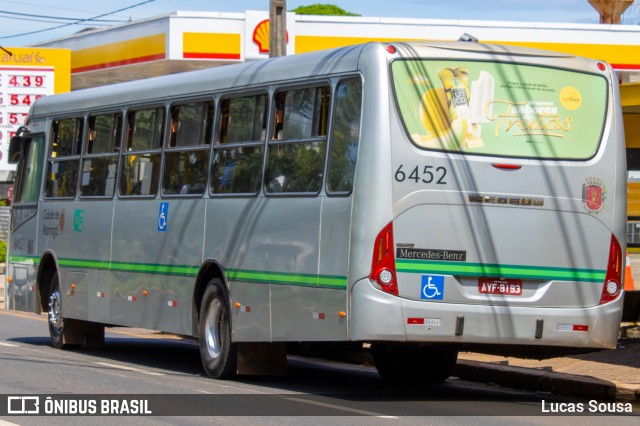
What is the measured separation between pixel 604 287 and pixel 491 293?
1180 mm

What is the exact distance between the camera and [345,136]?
11867 millimetres

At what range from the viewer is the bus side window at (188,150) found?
559 inches

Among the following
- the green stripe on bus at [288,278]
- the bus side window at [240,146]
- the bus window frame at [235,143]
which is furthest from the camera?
the bus side window at [240,146]

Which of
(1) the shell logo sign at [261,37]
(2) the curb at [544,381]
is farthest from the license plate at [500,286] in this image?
(1) the shell logo sign at [261,37]

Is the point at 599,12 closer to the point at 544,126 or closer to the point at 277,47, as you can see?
the point at 277,47

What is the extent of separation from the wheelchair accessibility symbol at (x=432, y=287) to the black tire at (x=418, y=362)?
8.77 ft

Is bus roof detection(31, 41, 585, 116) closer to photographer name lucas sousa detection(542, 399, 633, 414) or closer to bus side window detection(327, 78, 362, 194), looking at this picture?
bus side window detection(327, 78, 362, 194)

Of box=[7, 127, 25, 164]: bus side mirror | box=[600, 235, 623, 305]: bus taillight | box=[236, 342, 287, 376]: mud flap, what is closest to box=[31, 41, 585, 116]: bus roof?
box=[7, 127, 25, 164]: bus side mirror

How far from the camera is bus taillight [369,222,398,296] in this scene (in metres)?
11.4

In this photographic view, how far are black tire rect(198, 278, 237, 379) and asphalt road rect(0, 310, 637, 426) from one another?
160 mm

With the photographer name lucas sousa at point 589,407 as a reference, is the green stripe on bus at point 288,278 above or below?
above

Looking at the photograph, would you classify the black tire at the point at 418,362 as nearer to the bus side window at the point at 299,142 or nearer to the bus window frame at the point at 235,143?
the bus window frame at the point at 235,143

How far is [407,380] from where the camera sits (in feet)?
47.6

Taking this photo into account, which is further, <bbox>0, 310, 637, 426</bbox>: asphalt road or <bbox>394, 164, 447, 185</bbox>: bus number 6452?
<bbox>394, 164, 447, 185</bbox>: bus number 6452
